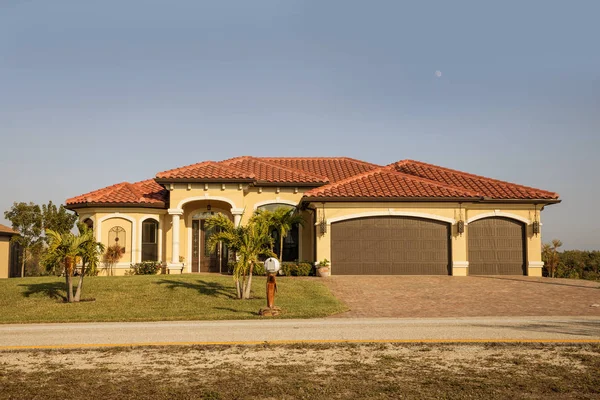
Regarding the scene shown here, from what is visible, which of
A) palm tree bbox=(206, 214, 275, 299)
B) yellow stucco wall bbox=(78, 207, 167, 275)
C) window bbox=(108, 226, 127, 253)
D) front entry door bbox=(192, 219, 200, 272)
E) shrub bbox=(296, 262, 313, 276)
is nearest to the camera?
palm tree bbox=(206, 214, 275, 299)

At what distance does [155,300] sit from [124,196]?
1049cm

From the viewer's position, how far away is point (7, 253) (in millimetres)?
31531

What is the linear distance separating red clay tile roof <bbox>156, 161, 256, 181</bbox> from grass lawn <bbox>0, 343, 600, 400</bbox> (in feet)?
52.6

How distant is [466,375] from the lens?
24.6 feet

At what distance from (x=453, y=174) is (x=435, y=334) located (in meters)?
18.9

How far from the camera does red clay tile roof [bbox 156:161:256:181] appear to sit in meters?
24.9

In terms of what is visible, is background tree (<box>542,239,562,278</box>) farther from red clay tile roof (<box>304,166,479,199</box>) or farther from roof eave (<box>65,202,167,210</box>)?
roof eave (<box>65,202,167,210</box>)

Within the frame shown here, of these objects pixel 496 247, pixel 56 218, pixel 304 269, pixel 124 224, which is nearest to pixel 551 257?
pixel 496 247

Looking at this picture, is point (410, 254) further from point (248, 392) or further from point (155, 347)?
point (248, 392)

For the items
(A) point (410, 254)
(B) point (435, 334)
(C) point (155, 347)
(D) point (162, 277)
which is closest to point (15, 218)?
(D) point (162, 277)

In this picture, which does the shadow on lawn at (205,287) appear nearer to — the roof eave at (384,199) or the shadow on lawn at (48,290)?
Answer: the shadow on lawn at (48,290)

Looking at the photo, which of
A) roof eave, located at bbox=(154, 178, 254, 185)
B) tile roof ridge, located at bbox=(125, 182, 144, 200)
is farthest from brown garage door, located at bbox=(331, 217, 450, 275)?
tile roof ridge, located at bbox=(125, 182, 144, 200)

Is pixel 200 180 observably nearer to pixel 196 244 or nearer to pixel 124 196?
pixel 196 244

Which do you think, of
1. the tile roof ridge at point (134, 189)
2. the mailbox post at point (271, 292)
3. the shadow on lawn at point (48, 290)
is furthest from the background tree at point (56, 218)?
the mailbox post at point (271, 292)
